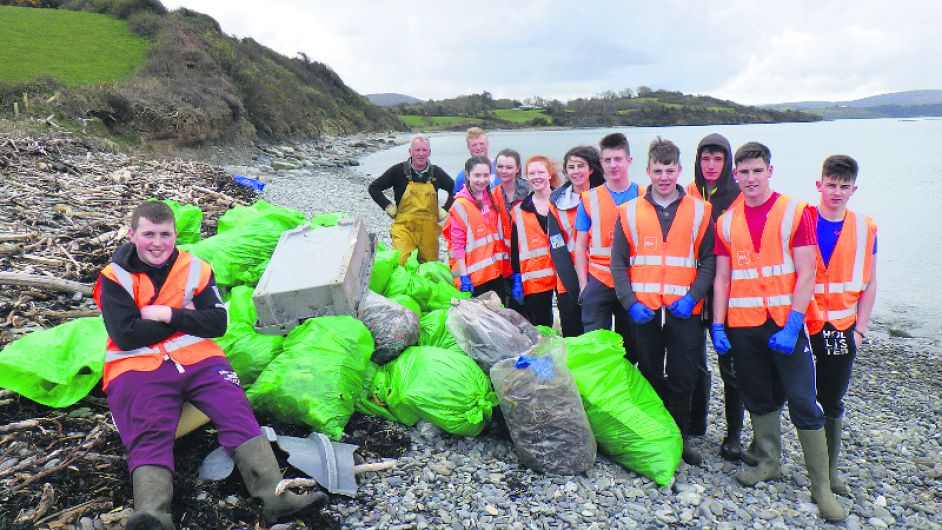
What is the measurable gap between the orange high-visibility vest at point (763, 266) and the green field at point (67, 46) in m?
23.8

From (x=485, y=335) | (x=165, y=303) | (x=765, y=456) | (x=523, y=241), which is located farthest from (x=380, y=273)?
(x=765, y=456)

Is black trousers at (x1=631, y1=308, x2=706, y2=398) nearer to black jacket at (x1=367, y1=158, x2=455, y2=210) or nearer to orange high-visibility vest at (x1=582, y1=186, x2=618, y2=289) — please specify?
orange high-visibility vest at (x1=582, y1=186, x2=618, y2=289)

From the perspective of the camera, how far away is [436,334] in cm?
457

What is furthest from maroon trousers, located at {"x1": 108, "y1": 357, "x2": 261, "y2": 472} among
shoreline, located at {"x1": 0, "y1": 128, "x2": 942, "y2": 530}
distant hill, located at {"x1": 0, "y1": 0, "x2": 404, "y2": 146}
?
distant hill, located at {"x1": 0, "y1": 0, "x2": 404, "y2": 146}

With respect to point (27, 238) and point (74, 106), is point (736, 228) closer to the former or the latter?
point (27, 238)

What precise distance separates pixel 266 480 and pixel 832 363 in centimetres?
316

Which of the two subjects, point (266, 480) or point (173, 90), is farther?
point (173, 90)

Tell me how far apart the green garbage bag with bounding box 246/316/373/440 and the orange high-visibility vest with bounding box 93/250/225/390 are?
1.44ft

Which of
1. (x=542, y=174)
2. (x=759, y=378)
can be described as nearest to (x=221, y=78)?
Result: (x=542, y=174)

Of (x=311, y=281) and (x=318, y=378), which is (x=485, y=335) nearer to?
(x=318, y=378)

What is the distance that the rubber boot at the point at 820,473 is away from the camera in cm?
350

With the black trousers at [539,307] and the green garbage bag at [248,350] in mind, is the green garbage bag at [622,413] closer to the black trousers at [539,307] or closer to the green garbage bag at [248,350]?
the black trousers at [539,307]

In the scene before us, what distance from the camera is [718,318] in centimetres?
360

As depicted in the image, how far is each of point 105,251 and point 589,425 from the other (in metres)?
4.95
